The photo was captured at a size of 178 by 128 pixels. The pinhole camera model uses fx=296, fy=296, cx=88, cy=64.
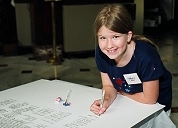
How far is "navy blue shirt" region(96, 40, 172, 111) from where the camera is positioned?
4.33ft

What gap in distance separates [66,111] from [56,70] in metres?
3.08

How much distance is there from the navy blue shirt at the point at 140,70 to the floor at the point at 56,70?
4.70 feet

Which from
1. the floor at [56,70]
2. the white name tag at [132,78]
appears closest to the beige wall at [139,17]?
the floor at [56,70]

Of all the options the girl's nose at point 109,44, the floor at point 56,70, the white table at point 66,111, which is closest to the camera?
the white table at point 66,111

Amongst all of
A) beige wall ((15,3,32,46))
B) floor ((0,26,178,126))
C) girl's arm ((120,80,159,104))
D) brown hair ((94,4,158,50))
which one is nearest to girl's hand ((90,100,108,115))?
girl's arm ((120,80,159,104))

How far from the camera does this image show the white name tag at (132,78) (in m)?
1.37

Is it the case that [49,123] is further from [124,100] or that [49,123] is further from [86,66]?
[86,66]

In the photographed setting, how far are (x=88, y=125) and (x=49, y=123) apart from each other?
0.15 meters

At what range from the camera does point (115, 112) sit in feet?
4.05

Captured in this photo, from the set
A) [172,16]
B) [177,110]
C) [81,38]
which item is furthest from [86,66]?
[172,16]

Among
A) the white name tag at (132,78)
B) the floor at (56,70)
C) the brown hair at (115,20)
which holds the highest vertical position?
the brown hair at (115,20)

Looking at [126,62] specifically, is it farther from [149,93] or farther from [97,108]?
[97,108]

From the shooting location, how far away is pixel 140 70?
1351 mm

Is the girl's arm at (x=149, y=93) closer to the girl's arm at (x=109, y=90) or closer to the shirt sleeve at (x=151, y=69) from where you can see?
the shirt sleeve at (x=151, y=69)
